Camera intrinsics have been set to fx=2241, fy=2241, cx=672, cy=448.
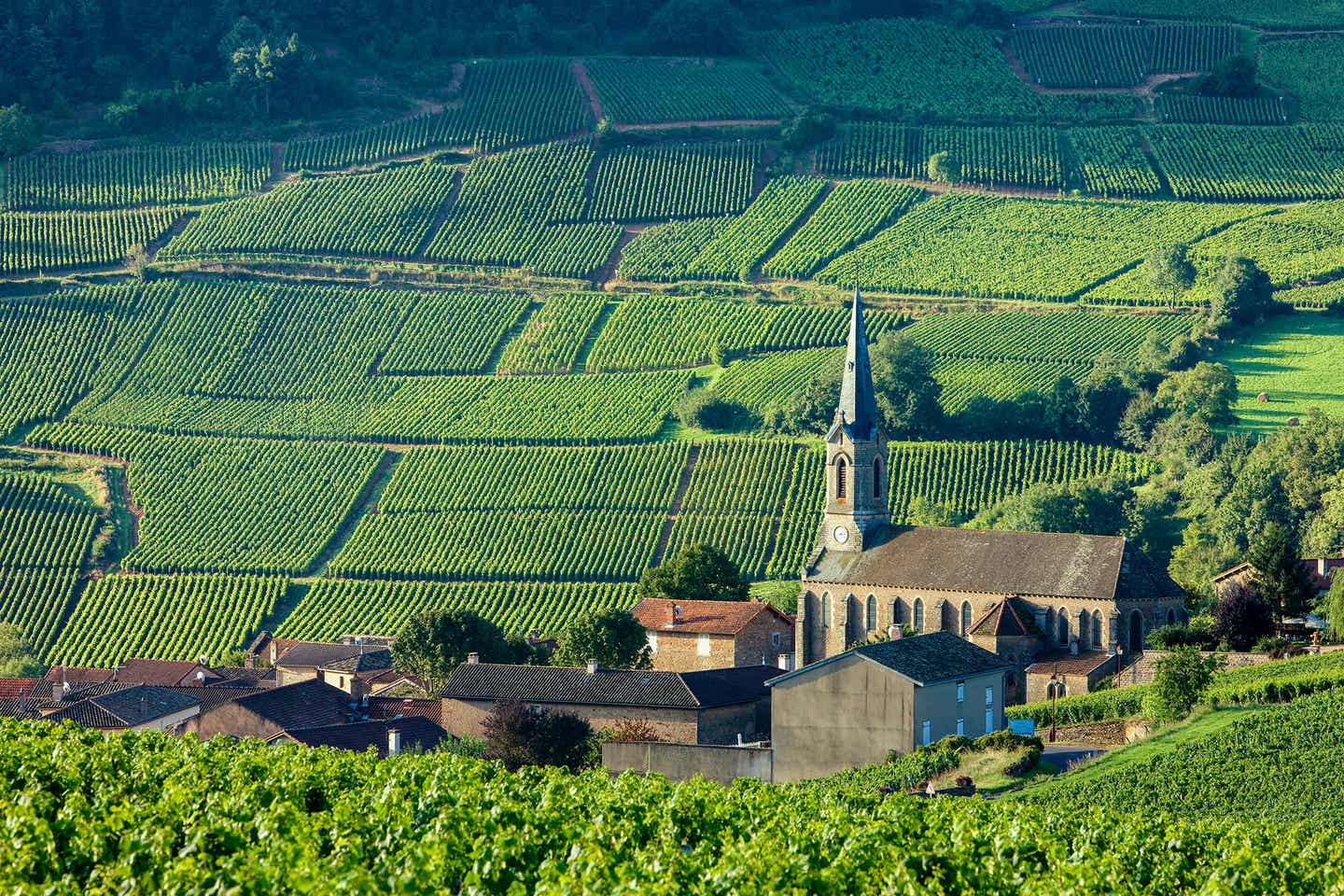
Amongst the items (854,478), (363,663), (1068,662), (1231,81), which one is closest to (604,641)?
(363,663)

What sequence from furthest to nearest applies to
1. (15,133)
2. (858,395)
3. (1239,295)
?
(15,133), (1239,295), (858,395)

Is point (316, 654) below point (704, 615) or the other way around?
below

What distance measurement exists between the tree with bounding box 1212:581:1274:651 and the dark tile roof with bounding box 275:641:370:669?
2846 centimetres

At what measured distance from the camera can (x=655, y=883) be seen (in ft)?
90.1

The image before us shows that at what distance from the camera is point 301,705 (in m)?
63.8

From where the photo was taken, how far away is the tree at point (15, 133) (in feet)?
415

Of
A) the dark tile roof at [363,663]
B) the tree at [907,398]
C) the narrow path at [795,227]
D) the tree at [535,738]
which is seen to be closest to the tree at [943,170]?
the narrow path at [795,227]

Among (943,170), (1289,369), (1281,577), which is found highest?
(943,170)

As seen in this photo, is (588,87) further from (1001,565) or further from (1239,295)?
(1001,565)

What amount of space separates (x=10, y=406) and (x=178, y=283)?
14.8m

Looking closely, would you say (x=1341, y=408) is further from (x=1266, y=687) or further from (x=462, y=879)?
(x=462, y=879)

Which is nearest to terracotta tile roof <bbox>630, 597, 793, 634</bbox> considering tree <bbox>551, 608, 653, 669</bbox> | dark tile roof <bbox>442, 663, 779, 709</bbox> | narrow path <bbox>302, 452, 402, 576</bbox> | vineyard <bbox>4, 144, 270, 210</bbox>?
tree <bbox>551, 608, 653, 669</bbox>

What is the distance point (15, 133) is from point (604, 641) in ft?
234

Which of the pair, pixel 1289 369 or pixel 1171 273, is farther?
pixel 1171 273
